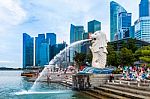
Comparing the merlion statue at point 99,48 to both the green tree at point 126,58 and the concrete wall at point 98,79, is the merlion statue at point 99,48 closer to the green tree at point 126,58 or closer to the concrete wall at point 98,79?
the concrete wall at point 98,79

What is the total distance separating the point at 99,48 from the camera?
3897 centimetres

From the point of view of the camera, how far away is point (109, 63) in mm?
68875

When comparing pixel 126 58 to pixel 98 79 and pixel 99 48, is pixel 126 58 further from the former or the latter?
pixel 98 79

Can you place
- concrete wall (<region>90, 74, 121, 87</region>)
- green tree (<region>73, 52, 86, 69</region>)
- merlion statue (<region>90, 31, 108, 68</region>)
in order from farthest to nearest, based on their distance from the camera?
green tree (<region>73, 52, 86, 69</region>) < merlion statue (<region>90, 31, 108, 68</region>) < concrete wall (<region>90, 74, 121, 87</region>)

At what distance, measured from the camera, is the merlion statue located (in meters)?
38.8

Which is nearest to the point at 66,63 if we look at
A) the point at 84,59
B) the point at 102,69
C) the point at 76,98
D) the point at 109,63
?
the point at 84,59

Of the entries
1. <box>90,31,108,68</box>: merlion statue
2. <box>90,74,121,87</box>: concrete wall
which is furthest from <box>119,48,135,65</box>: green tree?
<box>90,74,121,87</box>: concrete wall

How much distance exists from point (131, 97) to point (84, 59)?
254 feet

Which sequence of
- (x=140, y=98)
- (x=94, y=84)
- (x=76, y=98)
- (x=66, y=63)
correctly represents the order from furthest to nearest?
1. (x=66, y=63)
2. (x=94, y=84)
3. (x=76, y=98)
4. (x=140, y=98)

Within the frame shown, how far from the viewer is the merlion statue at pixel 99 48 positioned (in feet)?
127

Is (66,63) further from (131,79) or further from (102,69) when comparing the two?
(131,79)

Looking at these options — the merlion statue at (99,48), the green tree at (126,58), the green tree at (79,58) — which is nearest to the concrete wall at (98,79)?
the merlion statue at (99,48)

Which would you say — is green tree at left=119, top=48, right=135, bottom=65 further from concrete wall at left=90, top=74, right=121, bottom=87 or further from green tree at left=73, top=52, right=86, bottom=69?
green tree at left=73, top=52, right=86, bottom=69

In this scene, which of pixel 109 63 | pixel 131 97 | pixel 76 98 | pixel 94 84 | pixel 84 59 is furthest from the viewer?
pixel 84 59
